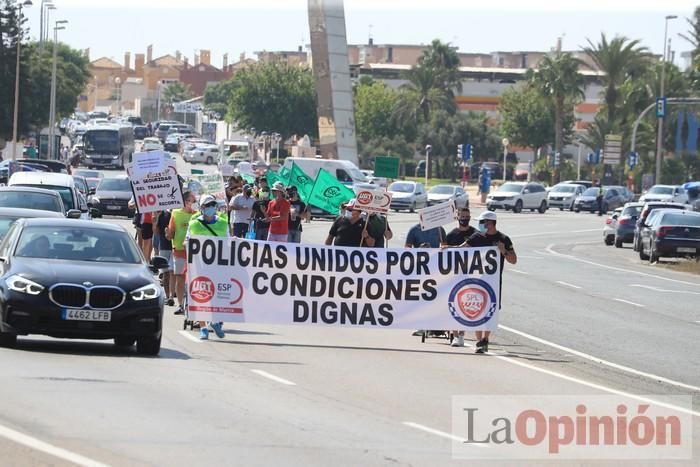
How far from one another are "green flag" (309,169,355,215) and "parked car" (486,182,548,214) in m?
38.6

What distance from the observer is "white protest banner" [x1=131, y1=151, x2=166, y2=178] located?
24328 mm

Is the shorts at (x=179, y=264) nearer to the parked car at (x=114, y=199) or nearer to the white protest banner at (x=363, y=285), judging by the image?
the white protest banner at (x=363, y=285)

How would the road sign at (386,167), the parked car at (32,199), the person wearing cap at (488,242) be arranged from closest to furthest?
1. the person wearing cap at (488,242)
2. the parked car at (32,199)
3. the road sign at (386,167)

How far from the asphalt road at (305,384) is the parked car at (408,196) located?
139 feet

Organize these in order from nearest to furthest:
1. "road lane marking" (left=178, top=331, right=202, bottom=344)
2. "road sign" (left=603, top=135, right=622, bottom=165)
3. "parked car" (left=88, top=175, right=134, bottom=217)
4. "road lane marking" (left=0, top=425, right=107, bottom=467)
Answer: "road lane marking" (left=0, top=425, right=107, bottom=467)
"road lane marking" (left=178, top=331, right=202, bottom=344)
"parked car" (left=88, top=175, right=134, bottom=217)
"road sign" (left=603, top=135, right=622, bottom=165)

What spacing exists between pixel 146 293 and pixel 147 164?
9.56 metres

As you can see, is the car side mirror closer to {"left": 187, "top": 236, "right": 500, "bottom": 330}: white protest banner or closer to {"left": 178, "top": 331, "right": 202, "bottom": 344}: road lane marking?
{"left": 178, "top": 331, "right": 202, "bottom": 344}: road lane marking

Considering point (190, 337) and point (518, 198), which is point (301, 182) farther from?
point (518, 198)

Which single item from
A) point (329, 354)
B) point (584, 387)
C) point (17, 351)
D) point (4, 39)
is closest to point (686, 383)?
point (584, 387)

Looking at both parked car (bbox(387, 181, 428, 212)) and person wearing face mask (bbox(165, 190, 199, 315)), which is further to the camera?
parked car (bbox(387, 181, 428, 212))

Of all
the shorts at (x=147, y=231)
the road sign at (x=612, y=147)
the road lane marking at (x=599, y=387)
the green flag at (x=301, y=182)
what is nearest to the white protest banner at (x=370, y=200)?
the road lane marking at (x=599, y=387)

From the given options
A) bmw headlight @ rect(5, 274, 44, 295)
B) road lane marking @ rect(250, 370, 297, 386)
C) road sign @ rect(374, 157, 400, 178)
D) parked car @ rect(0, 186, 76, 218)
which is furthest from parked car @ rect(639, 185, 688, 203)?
bmw headlight @ rect(5, 274, 44, 295)

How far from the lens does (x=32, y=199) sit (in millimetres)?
26109

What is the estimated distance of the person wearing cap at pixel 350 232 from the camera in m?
19.9
